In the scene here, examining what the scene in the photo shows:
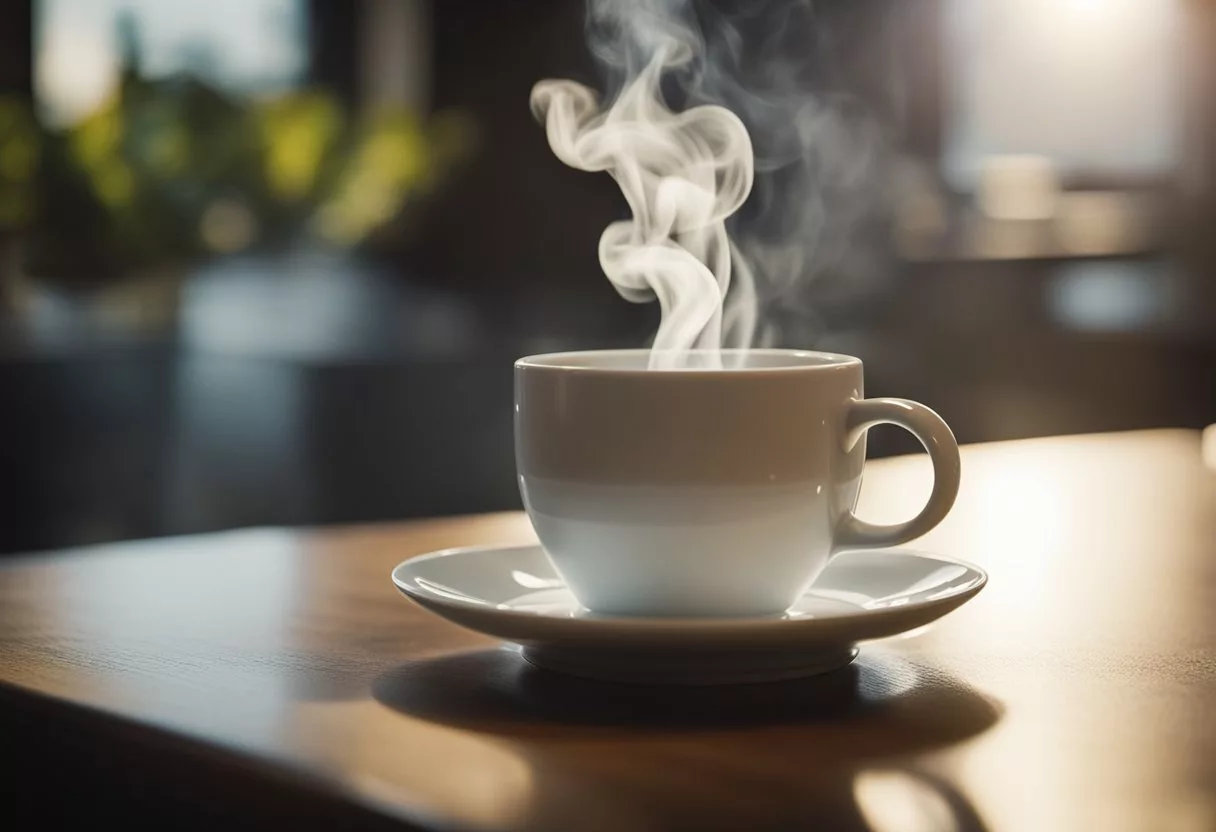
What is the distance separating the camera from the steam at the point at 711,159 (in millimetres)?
759

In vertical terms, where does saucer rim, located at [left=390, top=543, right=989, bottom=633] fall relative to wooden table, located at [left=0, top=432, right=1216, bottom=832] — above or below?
above

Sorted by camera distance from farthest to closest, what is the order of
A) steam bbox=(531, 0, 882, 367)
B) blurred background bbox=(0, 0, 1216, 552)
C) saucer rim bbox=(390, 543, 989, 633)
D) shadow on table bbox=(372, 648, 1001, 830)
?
blurred background bbox=(0, 0, 1216, 552) → steam bbox=(531, 0, 882, 367) → saucer rim bbox=(390, 543, 989, 633) → shadow on table bbox=(372, 648, 1001, 830)

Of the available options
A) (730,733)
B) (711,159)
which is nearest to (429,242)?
(711,159)

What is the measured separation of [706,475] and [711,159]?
25cm

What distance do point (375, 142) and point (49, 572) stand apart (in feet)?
9.34

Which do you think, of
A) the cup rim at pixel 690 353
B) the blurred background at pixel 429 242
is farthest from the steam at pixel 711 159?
the blurred background at pixel 429 242

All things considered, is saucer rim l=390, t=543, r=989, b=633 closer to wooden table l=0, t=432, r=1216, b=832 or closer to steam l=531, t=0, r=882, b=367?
wooden table l=0, t=432, r=1216, b=832

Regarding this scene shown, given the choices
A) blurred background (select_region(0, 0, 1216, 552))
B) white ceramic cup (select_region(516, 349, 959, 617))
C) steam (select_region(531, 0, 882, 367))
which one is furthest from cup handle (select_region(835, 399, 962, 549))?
blurred background (select_region(0, 0, 1216, 552))

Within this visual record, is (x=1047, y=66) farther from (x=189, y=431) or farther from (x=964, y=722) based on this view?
(x=964, y=722)

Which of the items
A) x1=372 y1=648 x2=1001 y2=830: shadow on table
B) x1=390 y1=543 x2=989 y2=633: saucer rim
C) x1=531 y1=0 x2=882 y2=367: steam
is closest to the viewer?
x1=372 y1=648 x2=1001 y2=830: shadow on table

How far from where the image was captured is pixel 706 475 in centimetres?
59

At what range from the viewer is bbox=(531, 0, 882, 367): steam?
0.76 m

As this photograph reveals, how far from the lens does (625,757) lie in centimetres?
46

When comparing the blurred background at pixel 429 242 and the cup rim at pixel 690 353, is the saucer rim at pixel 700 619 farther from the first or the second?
the blurred background at pixel 429 242
